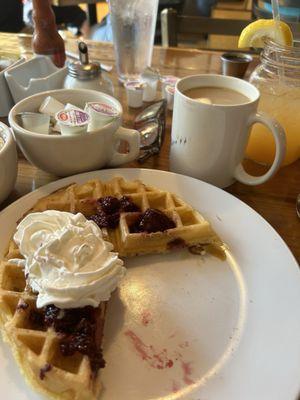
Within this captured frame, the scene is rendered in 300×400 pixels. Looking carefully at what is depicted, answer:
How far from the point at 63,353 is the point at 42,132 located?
1.69ft

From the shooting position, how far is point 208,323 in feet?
2.28

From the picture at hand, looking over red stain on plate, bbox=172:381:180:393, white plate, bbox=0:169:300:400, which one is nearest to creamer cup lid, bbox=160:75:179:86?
white plate, bbox=0:169:300:400

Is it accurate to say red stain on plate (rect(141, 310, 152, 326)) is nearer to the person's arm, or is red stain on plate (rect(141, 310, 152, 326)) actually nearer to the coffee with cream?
the coffee with cream

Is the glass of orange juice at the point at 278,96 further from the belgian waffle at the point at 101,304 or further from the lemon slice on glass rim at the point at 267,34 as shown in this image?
the belgian waffle at the point at 101,304

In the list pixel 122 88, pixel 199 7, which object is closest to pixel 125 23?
pixel 122 88

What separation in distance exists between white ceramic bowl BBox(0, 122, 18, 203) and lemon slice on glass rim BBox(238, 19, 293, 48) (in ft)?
2.12

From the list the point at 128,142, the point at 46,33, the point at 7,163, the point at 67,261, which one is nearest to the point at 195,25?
the point at 46,33

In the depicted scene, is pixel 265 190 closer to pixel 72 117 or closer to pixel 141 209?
pixel 141 209

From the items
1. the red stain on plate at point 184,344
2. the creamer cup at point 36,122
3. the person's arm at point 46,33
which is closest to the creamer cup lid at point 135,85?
the person's arm at point 46,33

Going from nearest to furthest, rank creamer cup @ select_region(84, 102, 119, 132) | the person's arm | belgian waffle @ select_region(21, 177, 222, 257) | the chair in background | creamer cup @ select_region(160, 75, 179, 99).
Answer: belgian waffle @ select_region(21, 177, 222, 257)
creamer cup @ select_region(84, 102, 119, 132)
the person's arm
creamer cup @ select_region(160, 75, 179, 99)
the chair in background

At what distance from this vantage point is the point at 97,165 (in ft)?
3.23

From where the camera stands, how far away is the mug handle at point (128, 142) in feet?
3.15

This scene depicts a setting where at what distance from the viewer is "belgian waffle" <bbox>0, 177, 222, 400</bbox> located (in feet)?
1.87

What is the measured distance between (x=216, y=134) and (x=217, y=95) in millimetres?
145
